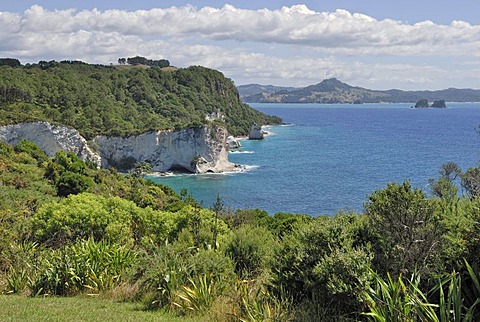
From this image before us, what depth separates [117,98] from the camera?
336ft

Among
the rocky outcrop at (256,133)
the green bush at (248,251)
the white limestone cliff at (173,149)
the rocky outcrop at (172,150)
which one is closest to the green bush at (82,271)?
the green bush at (248,251)

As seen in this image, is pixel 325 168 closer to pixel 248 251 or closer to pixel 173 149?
pixel 173 149

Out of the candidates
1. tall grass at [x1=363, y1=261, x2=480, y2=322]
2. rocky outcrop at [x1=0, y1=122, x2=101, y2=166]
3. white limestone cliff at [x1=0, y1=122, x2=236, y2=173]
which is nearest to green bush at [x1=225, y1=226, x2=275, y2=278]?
tall grass at [x1=363, y1=261, x2=480, y2=322]

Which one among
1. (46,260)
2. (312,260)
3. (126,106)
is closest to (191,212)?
(46,260)

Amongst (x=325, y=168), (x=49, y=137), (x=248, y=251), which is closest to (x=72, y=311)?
(x=248, y=251)

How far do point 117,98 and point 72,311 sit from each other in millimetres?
98883

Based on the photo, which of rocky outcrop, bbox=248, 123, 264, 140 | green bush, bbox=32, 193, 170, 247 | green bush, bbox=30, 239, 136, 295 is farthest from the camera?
rocky outcrop, bbox=248, 123, 264, 140

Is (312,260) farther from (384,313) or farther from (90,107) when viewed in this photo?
(90,107)

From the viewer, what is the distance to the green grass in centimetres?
703

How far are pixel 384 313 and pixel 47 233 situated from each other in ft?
35.8

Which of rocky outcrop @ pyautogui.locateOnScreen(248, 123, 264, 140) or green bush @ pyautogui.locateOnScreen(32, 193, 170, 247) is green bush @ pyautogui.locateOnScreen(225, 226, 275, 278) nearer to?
green bush @ pyautogui.locateOnScreen(32, 193, 170, 247)

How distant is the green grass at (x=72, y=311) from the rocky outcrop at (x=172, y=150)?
67081 mm

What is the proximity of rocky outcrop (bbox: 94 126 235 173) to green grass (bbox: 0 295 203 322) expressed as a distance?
67.1m

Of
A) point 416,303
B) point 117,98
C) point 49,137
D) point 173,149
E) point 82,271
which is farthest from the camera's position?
point 117,98
